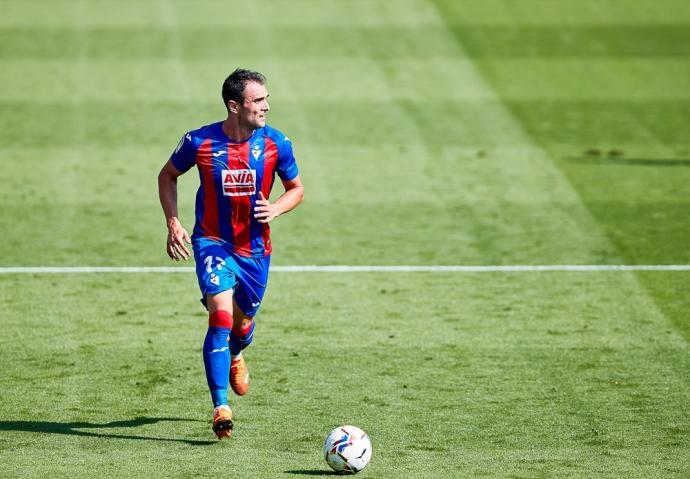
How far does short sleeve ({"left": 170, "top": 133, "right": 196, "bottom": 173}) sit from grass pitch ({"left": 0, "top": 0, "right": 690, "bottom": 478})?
1.70m

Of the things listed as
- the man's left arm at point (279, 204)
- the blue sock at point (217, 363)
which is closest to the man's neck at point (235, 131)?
the man's left arm at point (279, 204)

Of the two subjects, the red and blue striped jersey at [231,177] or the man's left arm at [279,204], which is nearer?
the man's left arm at [279,204]

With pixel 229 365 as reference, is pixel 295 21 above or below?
below

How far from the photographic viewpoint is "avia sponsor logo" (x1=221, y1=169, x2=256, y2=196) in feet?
28.5

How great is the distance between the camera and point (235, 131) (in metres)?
8.71

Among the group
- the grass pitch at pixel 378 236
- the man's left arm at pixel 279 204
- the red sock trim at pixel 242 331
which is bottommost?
the grass pitch at pixel 378 236

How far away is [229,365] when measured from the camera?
8.56 metres

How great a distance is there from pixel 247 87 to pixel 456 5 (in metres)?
18.5

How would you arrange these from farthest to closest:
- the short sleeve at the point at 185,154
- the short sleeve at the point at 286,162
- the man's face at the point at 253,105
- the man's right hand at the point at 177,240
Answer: the short sleeve at the point at 286,162, the short sleeve at the point at 185,154, the man's right hand at the point at 177,240, the man's face at the point at 253,105

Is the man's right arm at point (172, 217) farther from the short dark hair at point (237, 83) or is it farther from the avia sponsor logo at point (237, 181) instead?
the short dark hair at point (237, 83)

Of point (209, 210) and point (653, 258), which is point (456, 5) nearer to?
point (653, 258)

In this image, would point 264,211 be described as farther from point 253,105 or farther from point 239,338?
point 239,338

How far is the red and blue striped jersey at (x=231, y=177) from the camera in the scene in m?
8.68

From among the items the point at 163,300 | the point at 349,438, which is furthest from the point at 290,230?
the point at 349,438
